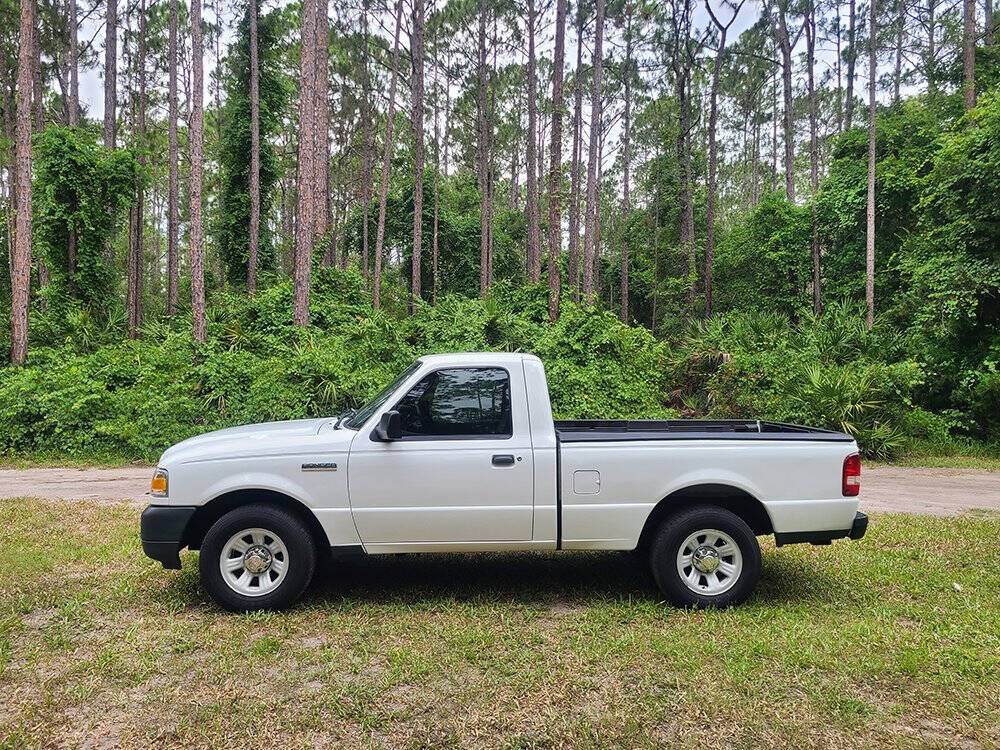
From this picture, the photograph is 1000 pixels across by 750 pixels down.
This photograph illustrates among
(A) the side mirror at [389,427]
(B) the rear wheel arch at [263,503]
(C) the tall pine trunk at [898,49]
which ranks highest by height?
(C) the tall pine trunk at [898,49]

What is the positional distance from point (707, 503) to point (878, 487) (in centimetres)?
672

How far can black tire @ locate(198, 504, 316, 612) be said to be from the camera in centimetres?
467

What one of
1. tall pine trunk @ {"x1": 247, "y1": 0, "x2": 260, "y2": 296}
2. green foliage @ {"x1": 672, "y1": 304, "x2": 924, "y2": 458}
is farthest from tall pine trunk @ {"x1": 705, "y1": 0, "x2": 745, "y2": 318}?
tall pine trunk @ {"x1": 247, "y1": 0, "x2": 260, "y2": 296}

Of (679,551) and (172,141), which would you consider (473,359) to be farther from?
(172,141)

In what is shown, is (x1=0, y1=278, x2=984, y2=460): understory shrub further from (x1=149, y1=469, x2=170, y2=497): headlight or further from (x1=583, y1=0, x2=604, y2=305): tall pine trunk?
(x1=149, y1=469, x2=170, y2=497): headlight

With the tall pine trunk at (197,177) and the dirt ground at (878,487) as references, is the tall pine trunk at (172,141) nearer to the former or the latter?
the tall pine trunk at (197,177)

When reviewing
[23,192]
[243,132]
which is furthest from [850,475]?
[243,132]

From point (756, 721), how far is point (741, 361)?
41.7 feet

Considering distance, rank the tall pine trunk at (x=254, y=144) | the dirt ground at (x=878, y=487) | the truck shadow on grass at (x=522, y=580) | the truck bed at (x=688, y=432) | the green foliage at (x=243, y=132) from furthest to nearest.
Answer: the green foliage at (x=243, y=132)
the tall pine trunk at (x=254, y=144)
the dirt ground at (x=878, y=487)
the truck shadow on grass at (x=522, y=580)
the truck bed at (x=688, y=432)

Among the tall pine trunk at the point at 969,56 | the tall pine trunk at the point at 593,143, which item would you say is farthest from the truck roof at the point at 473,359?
the tall pine trunk at the point at 969,56

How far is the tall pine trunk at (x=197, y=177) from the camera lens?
1505 cm

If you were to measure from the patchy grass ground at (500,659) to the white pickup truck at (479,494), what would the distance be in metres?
0.44

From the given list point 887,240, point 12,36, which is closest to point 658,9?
point 887,240

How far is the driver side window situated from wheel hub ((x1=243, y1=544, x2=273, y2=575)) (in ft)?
4.36
